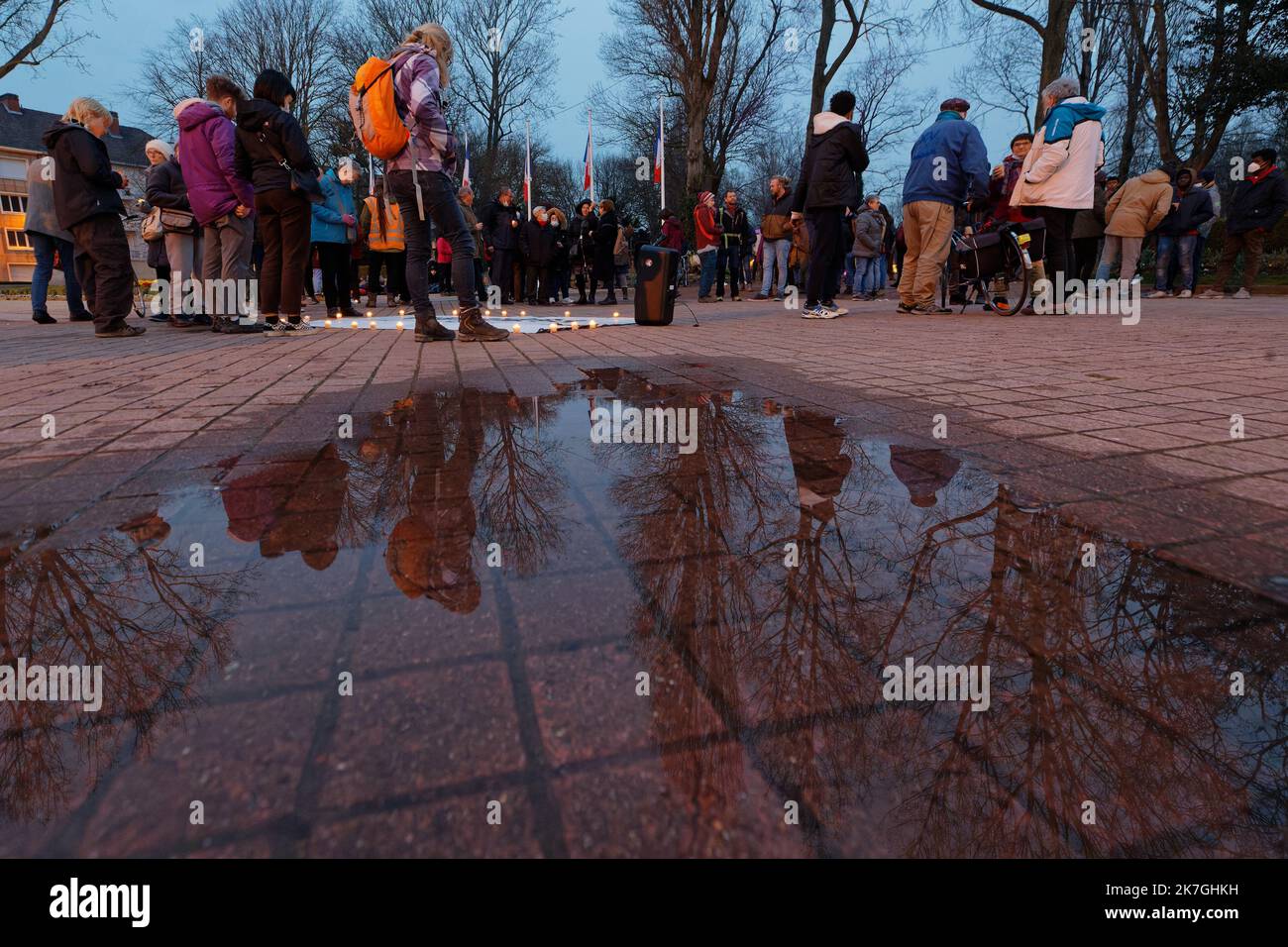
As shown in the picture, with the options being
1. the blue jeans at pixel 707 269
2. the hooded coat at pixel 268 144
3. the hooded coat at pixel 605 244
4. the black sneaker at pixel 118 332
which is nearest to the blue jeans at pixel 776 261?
the blue jeans at pixel 707 269

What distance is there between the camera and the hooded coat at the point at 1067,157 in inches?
331

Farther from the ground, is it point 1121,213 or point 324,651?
point 1121,213

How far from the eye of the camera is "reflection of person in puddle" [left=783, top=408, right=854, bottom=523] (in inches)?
93.1

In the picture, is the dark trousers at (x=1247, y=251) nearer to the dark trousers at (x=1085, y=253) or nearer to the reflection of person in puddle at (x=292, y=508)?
the dark trousers at (x=1085, y=253)

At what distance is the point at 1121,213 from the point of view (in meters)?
11.6

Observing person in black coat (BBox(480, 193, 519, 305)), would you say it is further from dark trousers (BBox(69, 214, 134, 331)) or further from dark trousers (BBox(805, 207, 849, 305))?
dark trousers (BBox(69, 214, 134, 331))

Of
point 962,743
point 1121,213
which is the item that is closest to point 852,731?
point 962,743

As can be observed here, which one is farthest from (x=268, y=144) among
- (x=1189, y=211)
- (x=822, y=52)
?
(x=822, y=52)

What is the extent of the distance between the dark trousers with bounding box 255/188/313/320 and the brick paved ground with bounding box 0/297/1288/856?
170 inches

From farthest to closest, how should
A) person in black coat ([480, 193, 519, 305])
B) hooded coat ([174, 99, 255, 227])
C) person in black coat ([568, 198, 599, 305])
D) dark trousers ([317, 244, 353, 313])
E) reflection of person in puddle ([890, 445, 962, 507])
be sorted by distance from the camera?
person in black coat ([568, 198, 599, 305]) → person in black coat ([480, 193, 519, 305]) → dark trousers ([317, 244, 353, 313]) → hooded coat ([174, 99, 255, 227]) → reflection of person in puddle ([890, 445, 962, 507])

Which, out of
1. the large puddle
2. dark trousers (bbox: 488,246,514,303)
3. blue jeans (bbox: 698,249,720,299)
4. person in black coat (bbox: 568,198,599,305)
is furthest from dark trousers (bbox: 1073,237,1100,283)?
the large puddle

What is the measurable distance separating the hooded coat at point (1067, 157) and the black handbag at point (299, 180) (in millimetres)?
7688

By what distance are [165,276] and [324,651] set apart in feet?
42.1
